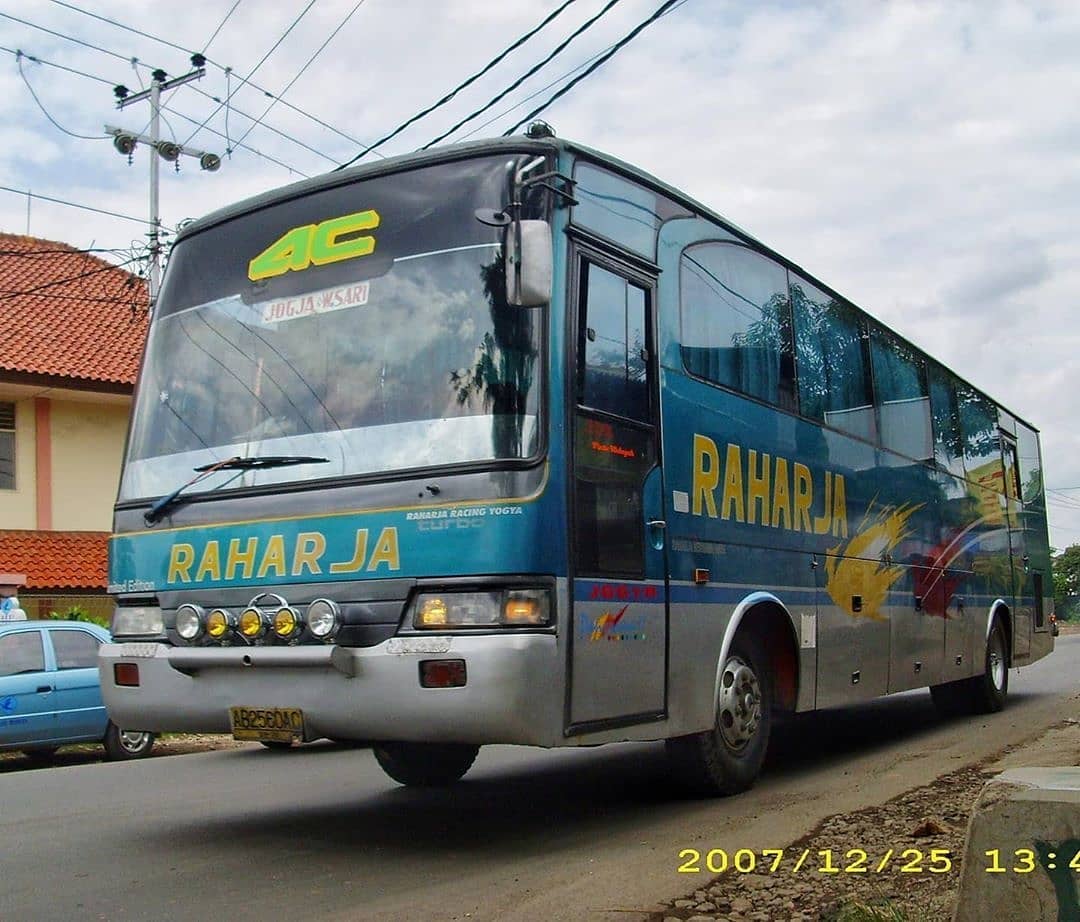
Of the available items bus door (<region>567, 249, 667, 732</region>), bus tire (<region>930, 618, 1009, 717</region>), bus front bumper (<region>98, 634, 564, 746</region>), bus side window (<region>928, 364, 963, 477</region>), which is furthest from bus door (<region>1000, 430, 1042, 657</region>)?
bus front bumper (<region>98, 634, 564, 746</region>)

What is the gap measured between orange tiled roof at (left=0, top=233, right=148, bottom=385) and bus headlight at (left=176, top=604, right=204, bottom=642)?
15.8 meters

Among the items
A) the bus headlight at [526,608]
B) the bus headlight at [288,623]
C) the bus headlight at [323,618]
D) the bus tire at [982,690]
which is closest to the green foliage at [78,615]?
the bus tire at [982,690]

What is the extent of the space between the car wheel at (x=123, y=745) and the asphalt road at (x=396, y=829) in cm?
161

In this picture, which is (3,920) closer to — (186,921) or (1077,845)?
(186,921)

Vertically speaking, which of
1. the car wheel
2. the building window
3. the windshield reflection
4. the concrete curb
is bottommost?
the car wheel

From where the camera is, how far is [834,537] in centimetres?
941

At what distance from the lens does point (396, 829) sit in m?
7.05

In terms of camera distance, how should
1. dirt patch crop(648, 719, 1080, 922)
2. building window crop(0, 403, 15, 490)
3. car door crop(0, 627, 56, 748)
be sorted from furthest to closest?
building window crop(0, 403, 15, 490) < car door crop(0, 627, 56, 748) < dirt patch crop(648, 719, 1080, 922)

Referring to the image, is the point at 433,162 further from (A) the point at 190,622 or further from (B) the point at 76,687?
(B) the point at 76,687

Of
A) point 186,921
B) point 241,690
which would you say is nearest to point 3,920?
point 186,921

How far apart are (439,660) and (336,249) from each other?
2.23 metres

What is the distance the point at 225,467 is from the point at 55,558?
16.3m

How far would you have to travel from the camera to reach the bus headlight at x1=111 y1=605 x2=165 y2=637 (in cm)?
659

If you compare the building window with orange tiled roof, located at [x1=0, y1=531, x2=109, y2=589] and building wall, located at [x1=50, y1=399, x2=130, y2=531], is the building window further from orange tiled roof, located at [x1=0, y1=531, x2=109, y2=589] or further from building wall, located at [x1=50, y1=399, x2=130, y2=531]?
orange tiled roof, located at [x1=0, y1=531, x2=109, y2=589]
